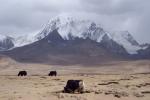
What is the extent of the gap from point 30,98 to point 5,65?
13854cm

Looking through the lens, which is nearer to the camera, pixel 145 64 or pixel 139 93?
pixel 139 93

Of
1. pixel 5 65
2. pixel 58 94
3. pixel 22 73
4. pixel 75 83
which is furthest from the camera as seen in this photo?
pixel 5 65

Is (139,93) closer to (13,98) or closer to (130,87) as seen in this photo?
(130,87)

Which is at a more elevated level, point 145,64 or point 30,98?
point 145,64

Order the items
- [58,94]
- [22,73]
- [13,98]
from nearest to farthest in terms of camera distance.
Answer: [13,98]
[58,94]
[22,73]

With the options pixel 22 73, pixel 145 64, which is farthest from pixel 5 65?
pixel 22 73

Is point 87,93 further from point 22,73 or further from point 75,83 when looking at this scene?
point 22,73

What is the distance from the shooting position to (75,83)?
95.1ft

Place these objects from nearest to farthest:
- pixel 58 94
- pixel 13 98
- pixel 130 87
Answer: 1. pixel 13 98
2. pixel 58 94
3. pixel 130 87

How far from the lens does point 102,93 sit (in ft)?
92.4

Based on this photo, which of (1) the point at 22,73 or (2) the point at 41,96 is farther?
(1) the point at 22,73

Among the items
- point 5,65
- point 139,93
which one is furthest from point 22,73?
point 5,65

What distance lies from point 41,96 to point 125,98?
4.97 metres

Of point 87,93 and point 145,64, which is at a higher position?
point 145,64
